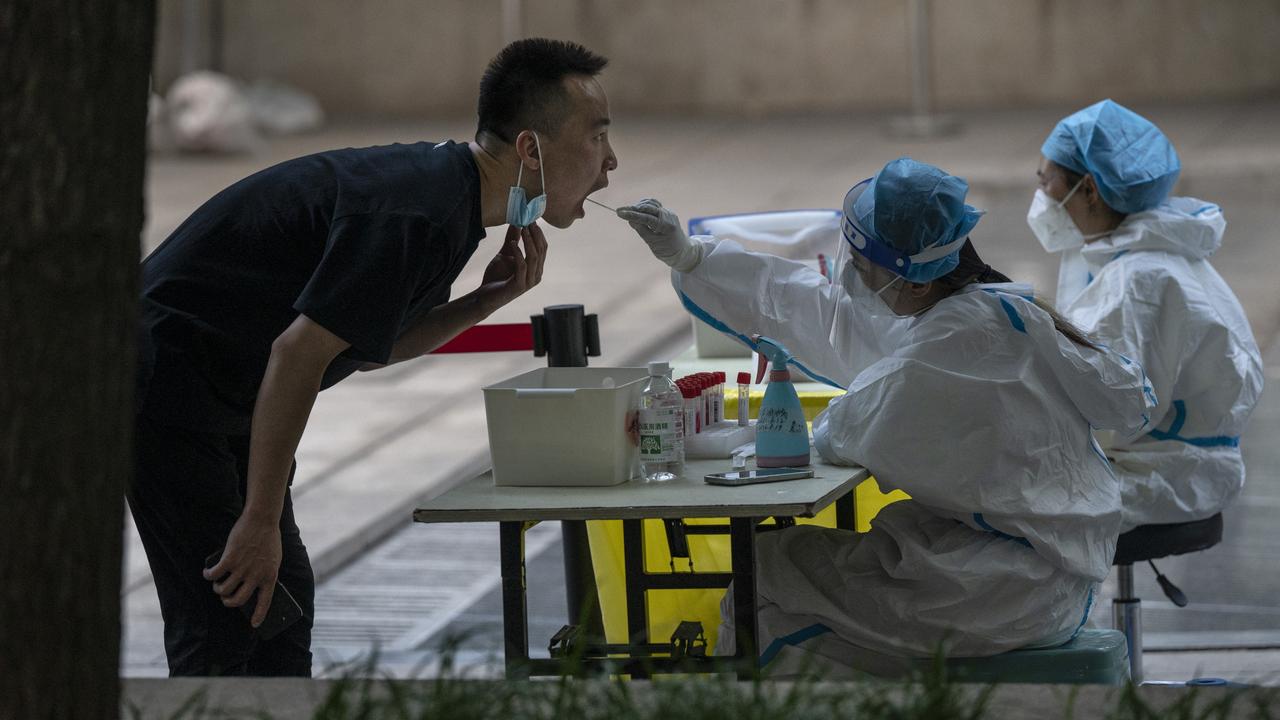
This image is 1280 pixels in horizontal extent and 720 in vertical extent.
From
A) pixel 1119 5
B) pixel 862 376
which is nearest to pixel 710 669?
pixel 862 376

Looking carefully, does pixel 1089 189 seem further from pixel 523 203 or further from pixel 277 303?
pixel 277 303

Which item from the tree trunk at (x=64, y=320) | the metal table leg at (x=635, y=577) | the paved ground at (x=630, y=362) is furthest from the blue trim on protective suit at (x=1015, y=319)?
the tree trunk at (x=64, y=320)

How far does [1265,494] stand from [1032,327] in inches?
118

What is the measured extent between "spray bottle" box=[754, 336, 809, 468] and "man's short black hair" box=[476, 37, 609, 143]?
62cm

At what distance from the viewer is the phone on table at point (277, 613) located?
260cm

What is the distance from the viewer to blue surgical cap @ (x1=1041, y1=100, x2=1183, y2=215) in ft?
11.4

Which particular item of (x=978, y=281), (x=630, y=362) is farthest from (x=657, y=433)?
(x=630, y=362)

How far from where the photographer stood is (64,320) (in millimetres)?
1669

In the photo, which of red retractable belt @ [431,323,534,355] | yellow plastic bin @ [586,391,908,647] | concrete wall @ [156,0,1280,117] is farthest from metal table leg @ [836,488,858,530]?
concrete wall @ [156,0,1280,117]

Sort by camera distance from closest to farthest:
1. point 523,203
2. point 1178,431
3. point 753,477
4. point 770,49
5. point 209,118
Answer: point 753,477, point 523,203, point 1178,431, point 209,118, point 770,49

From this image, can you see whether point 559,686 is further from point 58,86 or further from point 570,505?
point 58,86

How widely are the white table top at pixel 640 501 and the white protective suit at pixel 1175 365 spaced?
0.86 m

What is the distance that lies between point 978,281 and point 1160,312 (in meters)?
0.71

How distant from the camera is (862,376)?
2689mm
